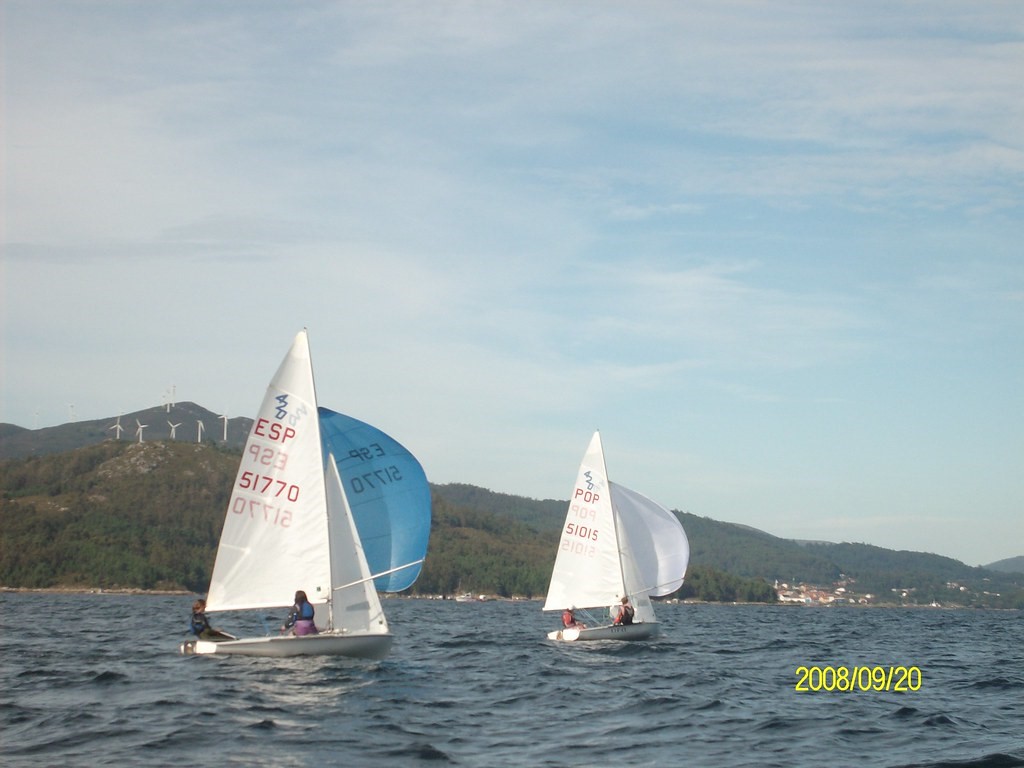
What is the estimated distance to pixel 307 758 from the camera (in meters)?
19.4

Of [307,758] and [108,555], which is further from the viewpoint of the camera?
[108,555]

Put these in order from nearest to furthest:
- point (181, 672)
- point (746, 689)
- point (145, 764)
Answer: point (145, 764)
point (181, 672)
point (746, 689)

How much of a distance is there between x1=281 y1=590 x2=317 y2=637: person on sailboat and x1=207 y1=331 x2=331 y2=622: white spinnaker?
73 cm

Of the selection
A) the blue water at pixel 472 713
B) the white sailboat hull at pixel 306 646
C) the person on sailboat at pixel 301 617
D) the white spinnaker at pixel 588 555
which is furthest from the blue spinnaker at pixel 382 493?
the white spinnaker at pixel 588 555

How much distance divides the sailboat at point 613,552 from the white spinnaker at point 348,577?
16.5 meters

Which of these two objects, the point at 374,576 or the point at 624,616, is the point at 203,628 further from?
the point at 624,616

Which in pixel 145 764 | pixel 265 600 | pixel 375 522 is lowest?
pixel 145 764

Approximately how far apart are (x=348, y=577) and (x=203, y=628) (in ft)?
16.4

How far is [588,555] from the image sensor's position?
4809 cm

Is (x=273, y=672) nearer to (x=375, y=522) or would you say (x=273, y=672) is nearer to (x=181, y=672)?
(x=181, y=672)

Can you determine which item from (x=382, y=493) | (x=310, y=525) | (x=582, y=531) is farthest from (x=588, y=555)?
(x=310, y=525)

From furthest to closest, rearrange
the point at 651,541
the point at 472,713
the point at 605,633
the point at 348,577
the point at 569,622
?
the point at 651,541 < the point at 569,622 < the point at 605,633 < the point at 348,577 < the point at 472,713

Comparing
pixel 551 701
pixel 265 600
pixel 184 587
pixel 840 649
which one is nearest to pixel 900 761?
pixel 551 701

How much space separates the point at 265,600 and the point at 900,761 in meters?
18.3
